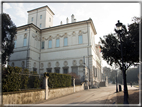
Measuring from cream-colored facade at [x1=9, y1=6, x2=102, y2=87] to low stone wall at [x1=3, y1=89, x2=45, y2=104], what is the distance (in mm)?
18968

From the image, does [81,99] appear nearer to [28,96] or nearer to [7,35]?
[28,96]

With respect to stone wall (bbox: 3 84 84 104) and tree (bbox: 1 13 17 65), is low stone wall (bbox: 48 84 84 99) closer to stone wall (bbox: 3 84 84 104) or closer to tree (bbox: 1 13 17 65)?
stone wall (bbox: 3 84 84 104)

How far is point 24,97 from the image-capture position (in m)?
9.58

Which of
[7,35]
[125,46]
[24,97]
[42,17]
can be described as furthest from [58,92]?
[42,17]

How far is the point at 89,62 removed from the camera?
29516mm

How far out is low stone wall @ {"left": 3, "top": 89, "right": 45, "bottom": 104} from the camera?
8161mm

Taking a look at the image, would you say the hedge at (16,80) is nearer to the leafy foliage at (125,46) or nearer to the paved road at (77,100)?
the paved road at (77,100)

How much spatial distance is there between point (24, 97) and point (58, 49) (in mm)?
24350

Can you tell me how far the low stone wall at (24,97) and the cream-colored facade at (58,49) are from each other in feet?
62.2

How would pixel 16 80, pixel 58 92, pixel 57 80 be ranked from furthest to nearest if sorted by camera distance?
1. pixel 57 80
2. pixel 58 92
3. pixel 16 80

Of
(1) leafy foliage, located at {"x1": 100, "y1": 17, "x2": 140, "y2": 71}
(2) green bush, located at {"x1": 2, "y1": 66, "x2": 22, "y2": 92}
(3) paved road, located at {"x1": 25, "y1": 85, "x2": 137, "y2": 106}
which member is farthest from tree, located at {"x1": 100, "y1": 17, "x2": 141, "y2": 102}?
(2) green bush, located at {"x1": 2, "y1": 66, "x2": 22, "y2": 92}

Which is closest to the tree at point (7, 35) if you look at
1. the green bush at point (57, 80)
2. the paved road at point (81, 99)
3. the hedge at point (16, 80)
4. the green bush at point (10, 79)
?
the green bush at point (57, 80)

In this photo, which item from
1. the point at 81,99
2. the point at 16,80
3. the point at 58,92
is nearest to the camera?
the point at 16,80

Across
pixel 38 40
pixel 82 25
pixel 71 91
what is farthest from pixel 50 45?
pixel 71 91
